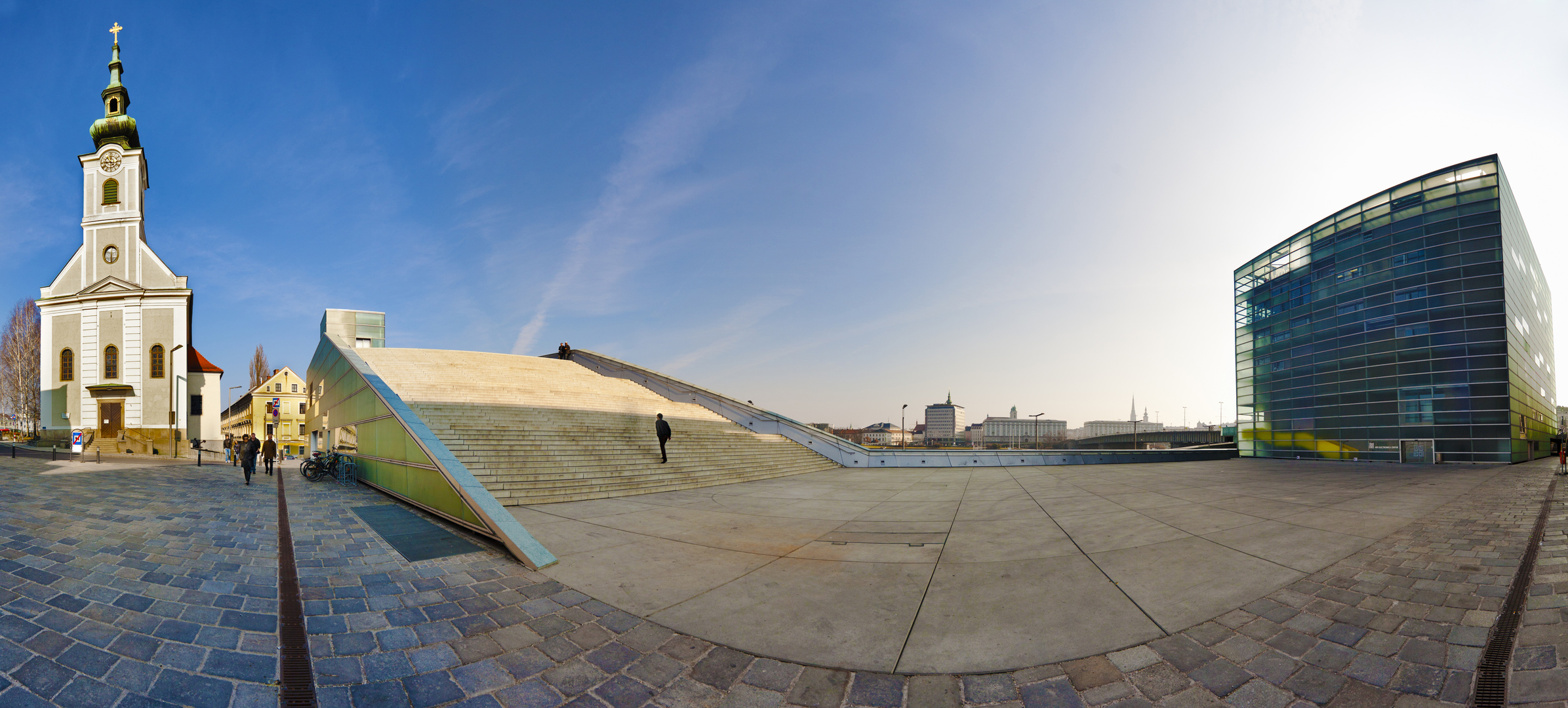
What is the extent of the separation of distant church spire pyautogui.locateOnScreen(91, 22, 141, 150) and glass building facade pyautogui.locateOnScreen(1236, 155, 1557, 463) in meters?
71.1

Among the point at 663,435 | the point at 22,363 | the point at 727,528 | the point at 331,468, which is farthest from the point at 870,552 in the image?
the point at 22,363

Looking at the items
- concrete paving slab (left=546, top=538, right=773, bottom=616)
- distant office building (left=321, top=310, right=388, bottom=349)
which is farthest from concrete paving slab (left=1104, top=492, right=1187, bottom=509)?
distant office building (left=321, top=310, right=388, bottom=349)

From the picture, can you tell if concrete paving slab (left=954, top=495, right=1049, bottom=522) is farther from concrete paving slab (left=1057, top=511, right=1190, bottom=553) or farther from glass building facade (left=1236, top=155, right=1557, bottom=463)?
glass building facade (left=1236, top=155, right=1557, bottom=463)

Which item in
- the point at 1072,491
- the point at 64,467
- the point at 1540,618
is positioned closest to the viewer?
the point at 1540,618

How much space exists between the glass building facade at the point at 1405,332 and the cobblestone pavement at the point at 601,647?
31.7 meters

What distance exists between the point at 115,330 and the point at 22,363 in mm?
15499

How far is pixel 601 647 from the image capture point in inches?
155

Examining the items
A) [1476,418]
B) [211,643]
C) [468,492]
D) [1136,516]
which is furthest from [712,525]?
[1476,418]

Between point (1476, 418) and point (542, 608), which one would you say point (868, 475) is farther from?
point (1476, 418)

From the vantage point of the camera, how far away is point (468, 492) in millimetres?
7551

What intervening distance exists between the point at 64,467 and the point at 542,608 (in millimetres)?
21756

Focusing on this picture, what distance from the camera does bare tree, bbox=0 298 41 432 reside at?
40438mm

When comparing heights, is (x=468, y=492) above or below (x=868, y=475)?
above

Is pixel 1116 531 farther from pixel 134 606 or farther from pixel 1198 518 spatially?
pixel 134 606
